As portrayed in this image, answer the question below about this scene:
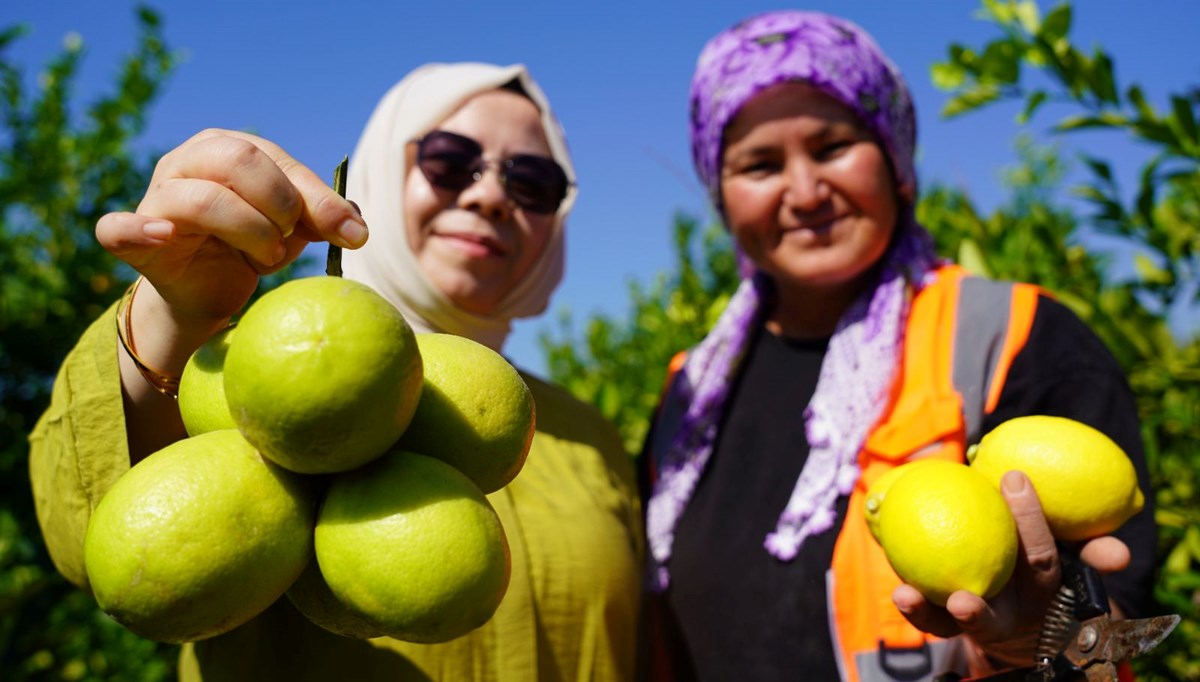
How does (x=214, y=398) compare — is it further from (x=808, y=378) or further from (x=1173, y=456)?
(x=1173, y=456)

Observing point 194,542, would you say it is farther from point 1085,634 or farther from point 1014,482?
point 1085,634

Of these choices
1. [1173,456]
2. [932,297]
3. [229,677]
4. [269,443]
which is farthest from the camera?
[1173,456]

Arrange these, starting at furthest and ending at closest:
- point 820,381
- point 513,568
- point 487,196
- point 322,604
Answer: point 820,381, point 487,196, point 513,568, point 322,604

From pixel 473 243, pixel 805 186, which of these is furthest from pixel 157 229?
pixel 805 186

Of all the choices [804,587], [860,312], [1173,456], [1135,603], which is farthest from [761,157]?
[1173,456]

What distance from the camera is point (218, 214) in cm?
114

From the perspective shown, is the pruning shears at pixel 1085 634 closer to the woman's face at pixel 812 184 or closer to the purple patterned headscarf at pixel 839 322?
the purple patterned headscarf at pixel 839 322

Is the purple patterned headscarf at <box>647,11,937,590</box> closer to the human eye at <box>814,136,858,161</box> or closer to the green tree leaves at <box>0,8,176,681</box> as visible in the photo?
the human eye at <box>814,136,858,161</box>

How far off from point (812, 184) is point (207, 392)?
1.69 metres

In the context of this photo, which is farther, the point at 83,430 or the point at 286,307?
the point at 83,430

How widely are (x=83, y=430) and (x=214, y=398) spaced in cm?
55

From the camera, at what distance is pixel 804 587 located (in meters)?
2.13

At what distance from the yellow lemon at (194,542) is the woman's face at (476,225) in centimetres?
135

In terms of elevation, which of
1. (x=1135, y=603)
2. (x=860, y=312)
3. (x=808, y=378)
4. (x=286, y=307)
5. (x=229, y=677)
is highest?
(x=286, y=307)
